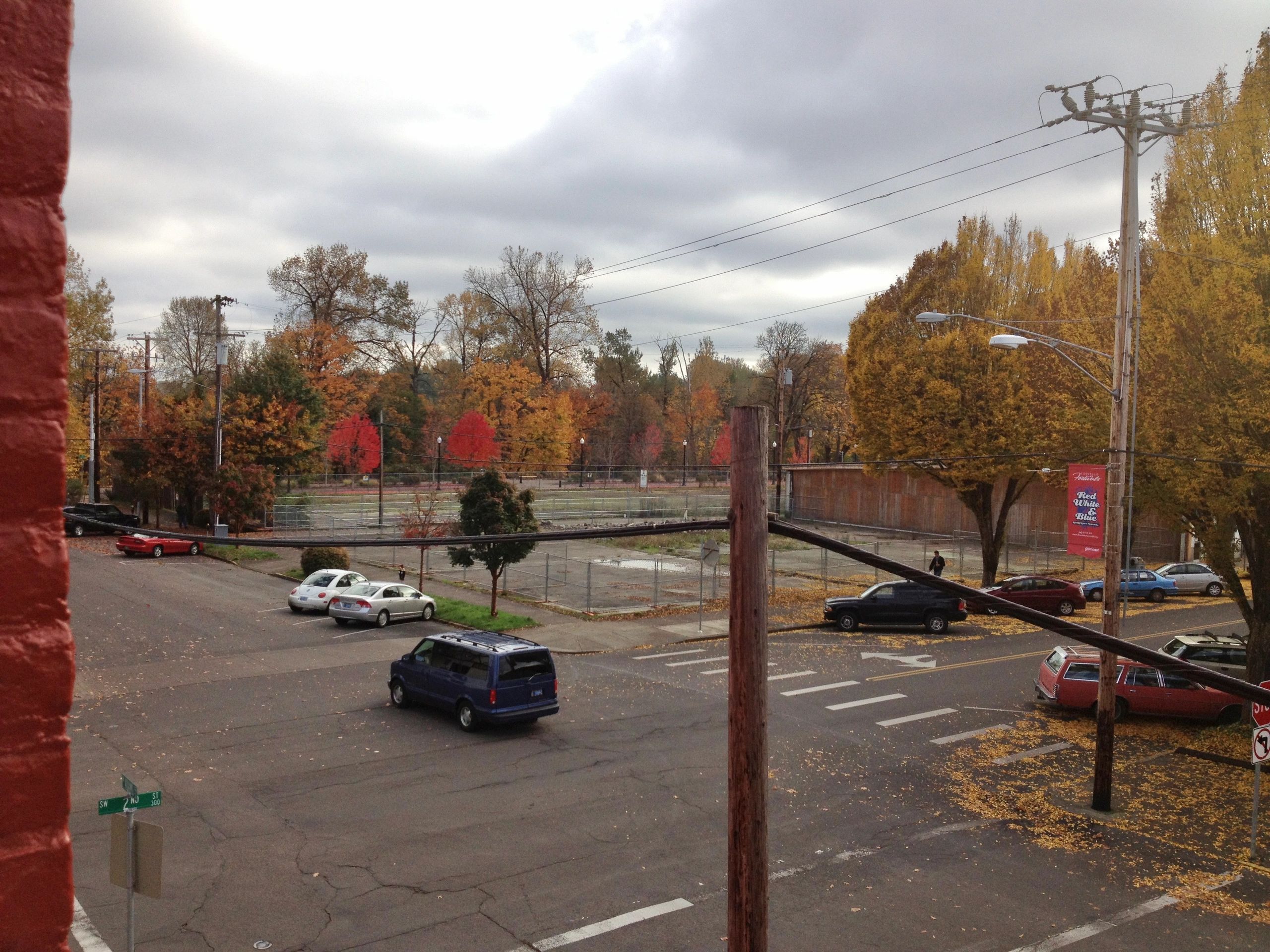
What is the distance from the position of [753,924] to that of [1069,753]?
13.9m

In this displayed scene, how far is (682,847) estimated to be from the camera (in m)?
12.2

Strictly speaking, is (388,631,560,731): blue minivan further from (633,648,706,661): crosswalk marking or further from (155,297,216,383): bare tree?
(155,297,216,383): bare tree

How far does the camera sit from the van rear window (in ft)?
56.3

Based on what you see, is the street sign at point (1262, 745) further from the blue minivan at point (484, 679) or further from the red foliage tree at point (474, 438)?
the red foliage tree at point (474, 438)

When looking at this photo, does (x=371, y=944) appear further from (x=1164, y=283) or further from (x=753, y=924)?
(x=1164, y=283)

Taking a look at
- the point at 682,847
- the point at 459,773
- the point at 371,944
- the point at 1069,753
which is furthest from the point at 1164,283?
the point at 371,944

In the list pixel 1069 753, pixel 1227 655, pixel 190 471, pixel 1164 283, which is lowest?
pixel 1069 753

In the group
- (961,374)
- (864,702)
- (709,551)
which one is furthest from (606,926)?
(961,374)

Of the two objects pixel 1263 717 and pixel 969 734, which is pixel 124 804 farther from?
pixel 969 734

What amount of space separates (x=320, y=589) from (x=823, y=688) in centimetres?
1661

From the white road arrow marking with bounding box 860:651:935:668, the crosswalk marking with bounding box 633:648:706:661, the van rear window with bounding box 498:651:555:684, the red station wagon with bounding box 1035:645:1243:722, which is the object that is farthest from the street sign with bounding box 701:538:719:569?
the red station wagon with bounding box 1035:645:1243:722

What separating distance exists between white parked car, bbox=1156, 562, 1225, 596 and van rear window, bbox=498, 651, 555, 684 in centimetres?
2988

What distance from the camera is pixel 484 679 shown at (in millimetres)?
17172

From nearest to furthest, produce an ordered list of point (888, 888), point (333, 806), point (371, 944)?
point (371, 944) → point (888, 888) → point (333, 806)
